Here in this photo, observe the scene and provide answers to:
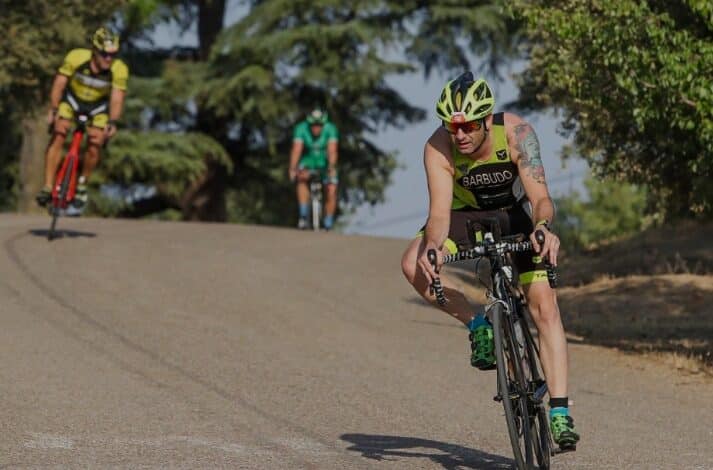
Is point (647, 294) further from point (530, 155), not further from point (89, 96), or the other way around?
point (530, 155)

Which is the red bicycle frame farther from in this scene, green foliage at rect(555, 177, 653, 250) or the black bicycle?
green foliage at rect(555, 177, 653, 250)

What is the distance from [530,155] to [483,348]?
97 centimetres

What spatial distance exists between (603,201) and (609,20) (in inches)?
2912

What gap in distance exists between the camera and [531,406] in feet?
24.6

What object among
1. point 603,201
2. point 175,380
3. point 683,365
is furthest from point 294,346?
point 603,201

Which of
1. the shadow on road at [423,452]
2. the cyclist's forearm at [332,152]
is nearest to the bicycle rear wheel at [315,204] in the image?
the cyclist's forearm at [332,152]

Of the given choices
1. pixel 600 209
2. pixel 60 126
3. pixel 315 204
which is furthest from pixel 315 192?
pixel 600 209

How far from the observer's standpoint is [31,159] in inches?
1374

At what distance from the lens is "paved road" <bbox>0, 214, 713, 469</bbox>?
8430 mm

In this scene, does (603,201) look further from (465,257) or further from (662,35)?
(465,257)

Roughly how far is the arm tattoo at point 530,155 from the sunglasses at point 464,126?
0.29m

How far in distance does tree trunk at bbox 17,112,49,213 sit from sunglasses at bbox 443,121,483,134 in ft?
90.2

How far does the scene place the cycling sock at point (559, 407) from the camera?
24.5 ft

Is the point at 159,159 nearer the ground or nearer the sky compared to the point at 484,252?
nearer the sky
